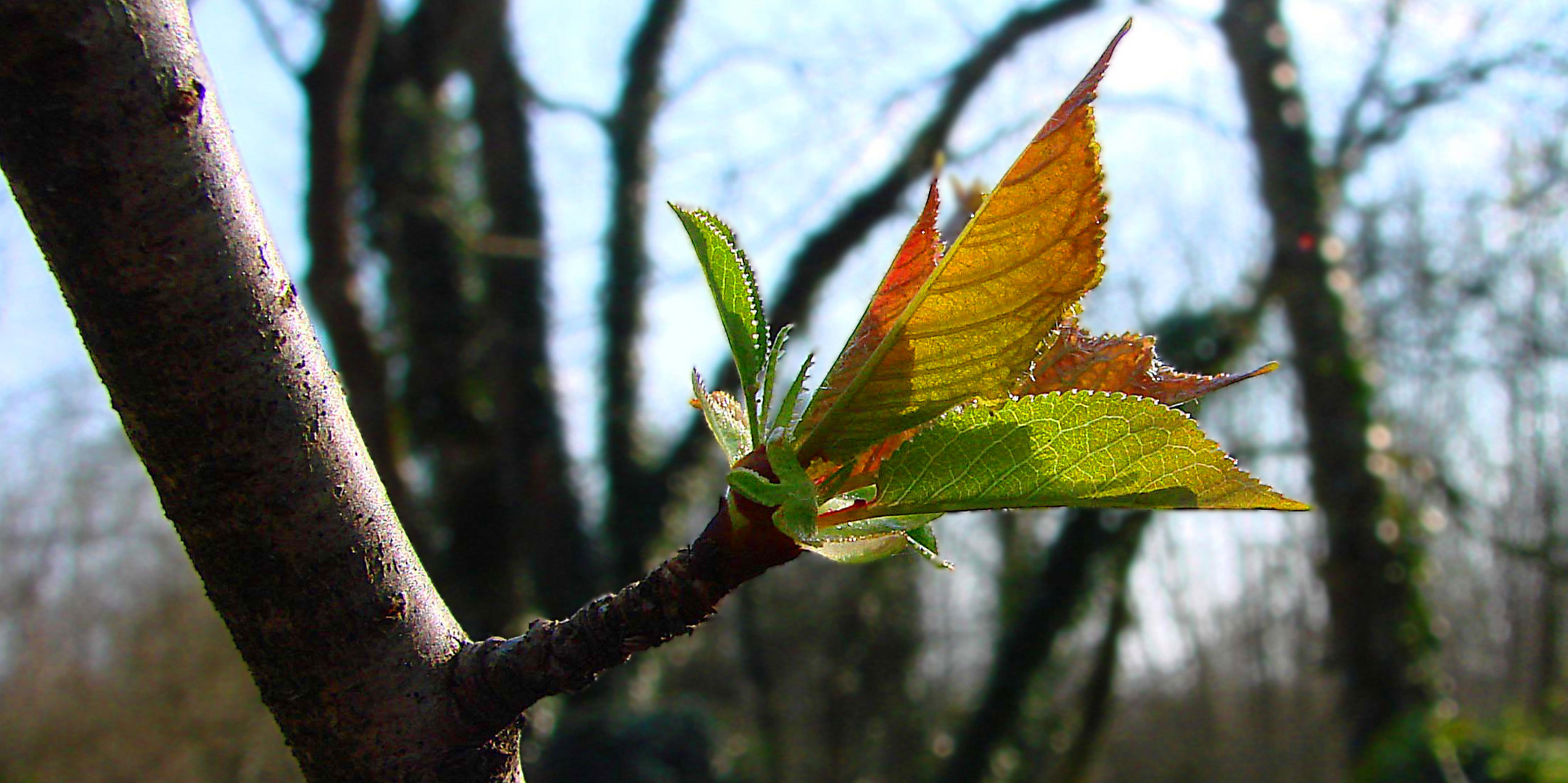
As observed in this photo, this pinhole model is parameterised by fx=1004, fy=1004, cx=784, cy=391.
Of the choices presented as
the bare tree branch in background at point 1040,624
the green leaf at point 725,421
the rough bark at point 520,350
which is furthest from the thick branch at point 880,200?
the green leaf at point 725,421

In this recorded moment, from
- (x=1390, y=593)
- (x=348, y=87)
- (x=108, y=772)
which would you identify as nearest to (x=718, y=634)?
(x=108, y=772)

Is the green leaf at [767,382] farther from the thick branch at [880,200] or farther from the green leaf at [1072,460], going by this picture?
the thick branch at [880,200]

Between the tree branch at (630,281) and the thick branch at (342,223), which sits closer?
the thick branch at (342,223)

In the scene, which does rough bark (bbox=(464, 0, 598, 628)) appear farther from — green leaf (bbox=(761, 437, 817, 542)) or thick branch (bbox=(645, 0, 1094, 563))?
green leaf (bbox=(761, 437, 817, 542))

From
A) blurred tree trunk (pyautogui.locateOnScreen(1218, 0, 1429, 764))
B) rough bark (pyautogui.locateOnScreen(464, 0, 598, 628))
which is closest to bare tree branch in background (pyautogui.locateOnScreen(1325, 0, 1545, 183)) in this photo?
blurred tree trunk (pyautogui.locateOnScreen(1218, 0, 1429, 764))

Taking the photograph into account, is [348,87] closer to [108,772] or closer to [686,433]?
[686,433]

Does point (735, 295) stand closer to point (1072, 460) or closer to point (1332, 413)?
point (1072, 460)
